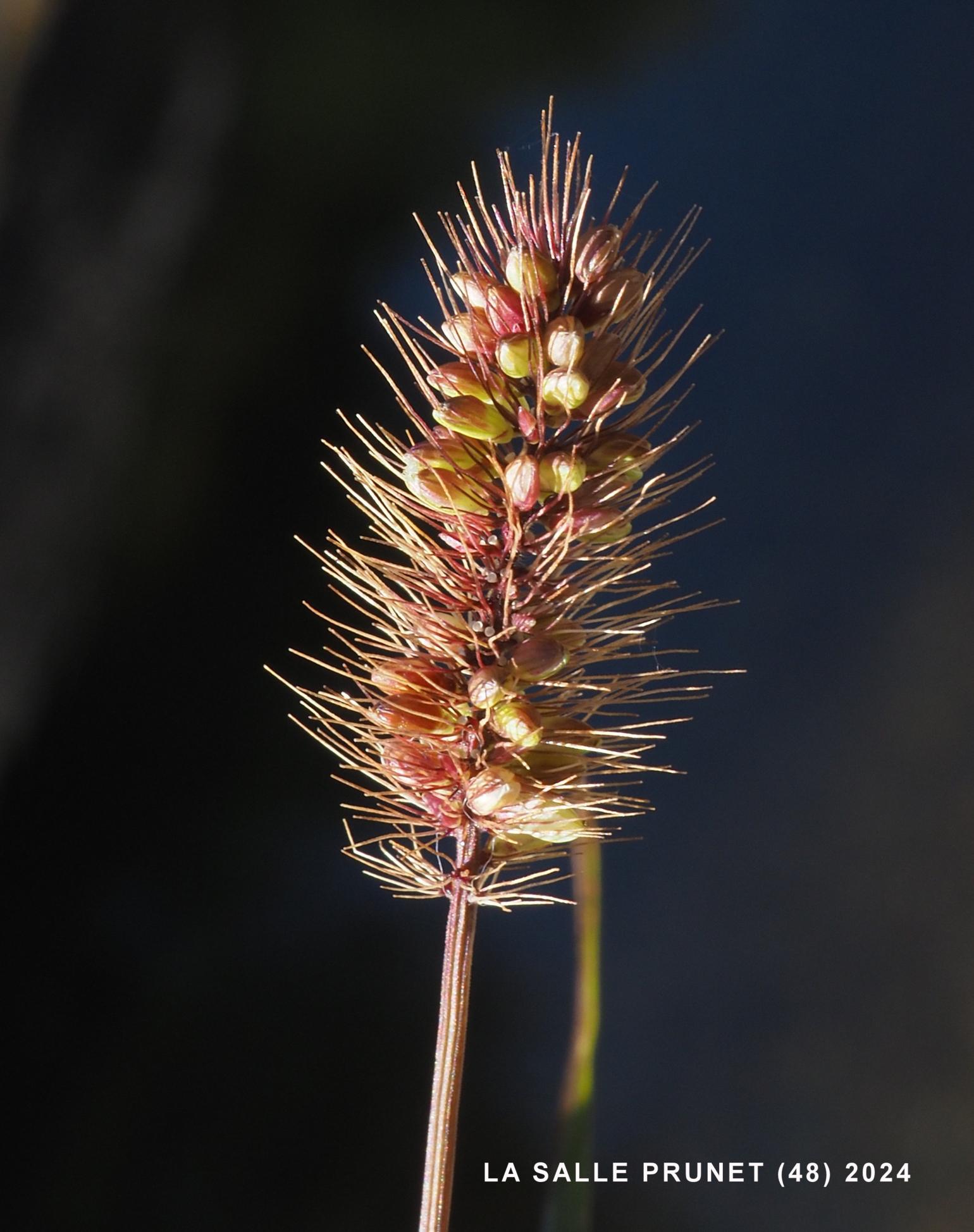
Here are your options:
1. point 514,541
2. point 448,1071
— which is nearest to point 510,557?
point 514,541

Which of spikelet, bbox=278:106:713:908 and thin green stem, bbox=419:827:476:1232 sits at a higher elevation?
spikelet, bbox=278:106:713:908

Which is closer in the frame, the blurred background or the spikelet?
the spikelet

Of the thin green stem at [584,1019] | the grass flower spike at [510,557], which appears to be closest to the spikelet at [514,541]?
the grass flower spike at [510,557]

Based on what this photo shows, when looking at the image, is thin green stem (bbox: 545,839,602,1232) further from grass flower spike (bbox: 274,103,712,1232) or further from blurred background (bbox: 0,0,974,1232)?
grass flower spike (bbox: 274,103,712,1232)

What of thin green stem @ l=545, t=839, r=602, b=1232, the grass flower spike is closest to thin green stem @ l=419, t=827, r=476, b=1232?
the grass flower spike

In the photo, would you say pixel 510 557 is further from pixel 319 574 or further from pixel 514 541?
pixel 319 574

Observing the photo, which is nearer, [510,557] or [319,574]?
[510,557]
